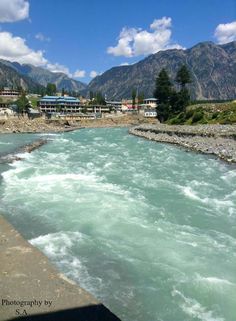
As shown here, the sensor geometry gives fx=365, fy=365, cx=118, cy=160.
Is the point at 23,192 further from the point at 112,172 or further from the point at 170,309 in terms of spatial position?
the point at 170,309

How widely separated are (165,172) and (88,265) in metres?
23.7

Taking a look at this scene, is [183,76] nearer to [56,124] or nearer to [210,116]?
[210,116]

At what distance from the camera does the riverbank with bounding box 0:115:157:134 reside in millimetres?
113619

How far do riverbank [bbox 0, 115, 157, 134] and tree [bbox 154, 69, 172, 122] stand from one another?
30.6 m

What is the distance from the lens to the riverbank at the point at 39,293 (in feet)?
38.2

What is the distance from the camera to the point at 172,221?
75.6 feet

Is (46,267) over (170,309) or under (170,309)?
over

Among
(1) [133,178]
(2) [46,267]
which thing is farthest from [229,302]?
(1) [133,178]

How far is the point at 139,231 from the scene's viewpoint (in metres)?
21.3

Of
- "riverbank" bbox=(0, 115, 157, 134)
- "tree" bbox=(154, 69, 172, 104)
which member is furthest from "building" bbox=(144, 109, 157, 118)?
"tree" bbox=(154, 69, 172, 104)

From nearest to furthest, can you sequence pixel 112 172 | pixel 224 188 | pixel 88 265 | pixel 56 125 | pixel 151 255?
1. pixel 88 265
2. pixel 151 255
3. pixel 224 188
4. pixel 112 172
5. pixel 56 125

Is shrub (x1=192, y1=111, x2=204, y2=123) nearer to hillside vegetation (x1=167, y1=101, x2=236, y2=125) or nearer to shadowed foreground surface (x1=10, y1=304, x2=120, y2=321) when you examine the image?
hillside vegetation (x1=167, y1=101, x2=236, y2=125)

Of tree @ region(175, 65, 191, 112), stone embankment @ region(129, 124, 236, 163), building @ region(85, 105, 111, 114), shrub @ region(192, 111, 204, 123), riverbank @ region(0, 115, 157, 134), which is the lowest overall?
riverbank @ region(0, 115, 157, 134)

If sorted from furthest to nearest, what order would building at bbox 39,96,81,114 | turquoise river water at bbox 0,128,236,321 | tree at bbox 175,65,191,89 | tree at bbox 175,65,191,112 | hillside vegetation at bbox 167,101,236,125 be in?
building at bbox 39,96,81,114 < tree at bbox 175,65,191,89 < tree at bbox 175,65,191,112 < hillside vegetation at bbox 167,101,236,125 < turquoise river water at bbox 0,128,236,321
